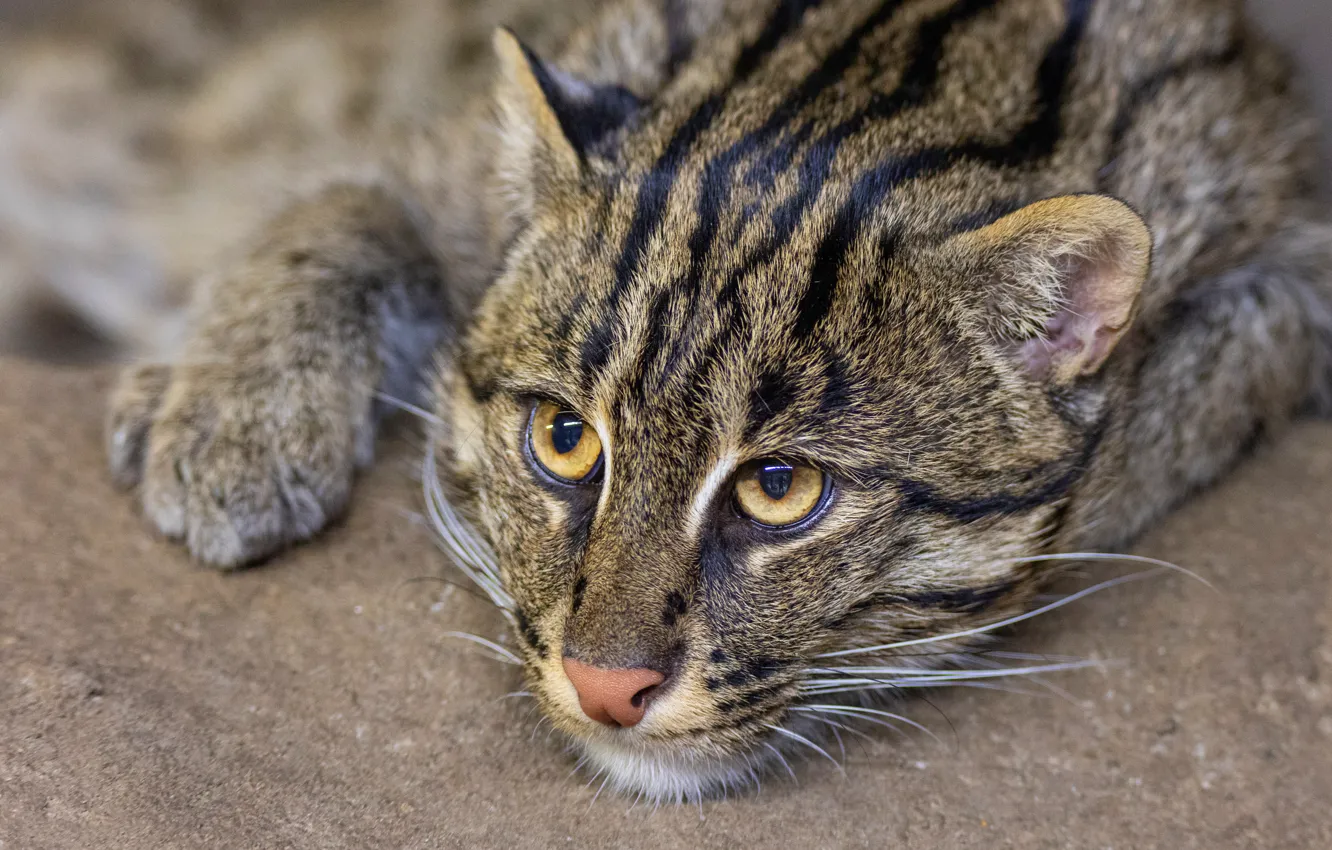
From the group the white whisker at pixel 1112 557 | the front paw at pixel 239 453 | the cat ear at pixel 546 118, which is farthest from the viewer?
the front paw at pixel 239 453

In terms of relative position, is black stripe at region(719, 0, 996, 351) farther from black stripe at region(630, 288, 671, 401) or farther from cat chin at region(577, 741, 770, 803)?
cat chin at region(577, 741, 770, 803)

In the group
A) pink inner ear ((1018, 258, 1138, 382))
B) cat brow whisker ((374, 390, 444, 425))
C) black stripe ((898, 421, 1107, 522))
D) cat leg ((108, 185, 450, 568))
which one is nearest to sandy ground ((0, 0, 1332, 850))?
cat leg ((108, 185, 450, 568))

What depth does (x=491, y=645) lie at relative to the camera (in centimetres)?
264

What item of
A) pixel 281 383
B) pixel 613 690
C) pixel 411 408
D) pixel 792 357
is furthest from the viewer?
pixel 281 383

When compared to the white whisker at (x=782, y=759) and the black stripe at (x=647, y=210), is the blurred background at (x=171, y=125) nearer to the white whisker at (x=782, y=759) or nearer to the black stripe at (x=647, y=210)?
the black stripe at (x=647, y=210)

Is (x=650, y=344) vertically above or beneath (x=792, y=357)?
beneath

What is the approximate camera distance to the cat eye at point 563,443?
252 centimetres

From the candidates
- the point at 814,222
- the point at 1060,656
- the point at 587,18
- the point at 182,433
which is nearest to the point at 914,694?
the point at 1060,656

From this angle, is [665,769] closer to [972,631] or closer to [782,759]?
[782,759]

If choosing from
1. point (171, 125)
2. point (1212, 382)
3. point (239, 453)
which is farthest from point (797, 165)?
point (171, 125)

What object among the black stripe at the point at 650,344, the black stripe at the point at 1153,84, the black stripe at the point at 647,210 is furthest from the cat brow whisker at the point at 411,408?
the black stripe at the point at 1153,84

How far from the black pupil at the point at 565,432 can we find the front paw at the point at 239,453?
2.61ft

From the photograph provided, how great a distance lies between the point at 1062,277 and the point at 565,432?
107 cm

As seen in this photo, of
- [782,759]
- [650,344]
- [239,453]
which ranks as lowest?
[239,453]
